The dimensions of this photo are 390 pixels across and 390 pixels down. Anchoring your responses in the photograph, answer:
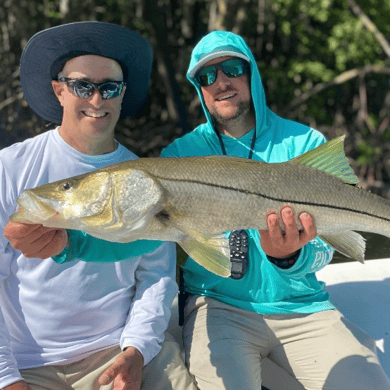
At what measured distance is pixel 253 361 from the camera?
2.71 m

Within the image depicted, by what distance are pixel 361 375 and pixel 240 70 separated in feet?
6.23

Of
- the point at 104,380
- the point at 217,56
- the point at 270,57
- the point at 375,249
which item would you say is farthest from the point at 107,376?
the point at 270,57

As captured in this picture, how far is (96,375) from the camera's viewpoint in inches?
96.0

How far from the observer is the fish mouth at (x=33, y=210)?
189cm

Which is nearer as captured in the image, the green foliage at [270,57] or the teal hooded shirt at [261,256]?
the teal hooded shirt at [261,256]

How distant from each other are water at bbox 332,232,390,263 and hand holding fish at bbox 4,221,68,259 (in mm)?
3534

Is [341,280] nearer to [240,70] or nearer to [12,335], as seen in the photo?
[240,70]

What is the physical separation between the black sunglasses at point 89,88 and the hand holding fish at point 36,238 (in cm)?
77

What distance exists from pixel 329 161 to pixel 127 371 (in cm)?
132

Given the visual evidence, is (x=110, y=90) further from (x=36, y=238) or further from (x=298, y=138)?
(x=298, y=138)

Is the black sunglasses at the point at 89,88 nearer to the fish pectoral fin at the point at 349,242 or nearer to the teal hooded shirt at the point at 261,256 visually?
the teal hooded shirt at the point at 261,256

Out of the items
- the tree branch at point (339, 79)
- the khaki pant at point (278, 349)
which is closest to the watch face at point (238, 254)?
the khaki pant at point (278, 349)

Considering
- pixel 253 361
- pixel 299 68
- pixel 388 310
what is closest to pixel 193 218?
pixel 253 361

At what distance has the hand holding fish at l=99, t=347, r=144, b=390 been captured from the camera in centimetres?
217
